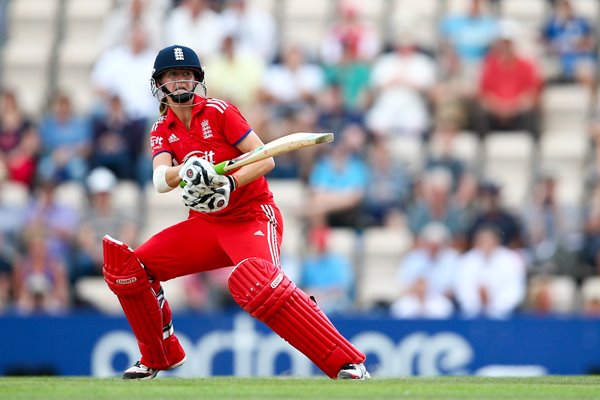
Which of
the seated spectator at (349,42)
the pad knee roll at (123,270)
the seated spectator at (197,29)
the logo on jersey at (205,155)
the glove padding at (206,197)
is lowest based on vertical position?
the pad knee roll at (123,270)

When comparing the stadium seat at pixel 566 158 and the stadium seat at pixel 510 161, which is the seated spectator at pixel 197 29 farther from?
the stadium seat at pixel 566 158

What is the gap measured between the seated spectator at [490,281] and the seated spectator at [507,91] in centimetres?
174

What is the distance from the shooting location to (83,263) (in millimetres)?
10789

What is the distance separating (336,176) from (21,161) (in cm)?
275

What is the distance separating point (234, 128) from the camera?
271 inches

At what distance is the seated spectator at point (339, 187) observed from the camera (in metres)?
11.1

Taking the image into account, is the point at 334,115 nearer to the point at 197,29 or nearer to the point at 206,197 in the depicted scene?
the point at 197,29

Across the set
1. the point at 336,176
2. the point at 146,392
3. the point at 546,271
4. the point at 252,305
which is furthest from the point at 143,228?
the point at 146,392

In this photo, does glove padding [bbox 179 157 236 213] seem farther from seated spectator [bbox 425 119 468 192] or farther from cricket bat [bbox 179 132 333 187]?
seated spectator [bbox 425 119 468 192]

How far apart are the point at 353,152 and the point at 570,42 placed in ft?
7.88

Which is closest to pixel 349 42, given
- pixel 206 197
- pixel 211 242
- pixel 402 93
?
pixel 402 93

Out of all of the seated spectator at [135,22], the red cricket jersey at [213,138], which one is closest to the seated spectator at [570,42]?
the seated spectator at [135,22]

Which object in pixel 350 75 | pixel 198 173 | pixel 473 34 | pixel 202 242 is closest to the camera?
pixel 198 173

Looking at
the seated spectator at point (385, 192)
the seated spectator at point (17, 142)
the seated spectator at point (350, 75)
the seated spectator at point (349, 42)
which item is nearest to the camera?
the seated spectator at point (385, 192)
